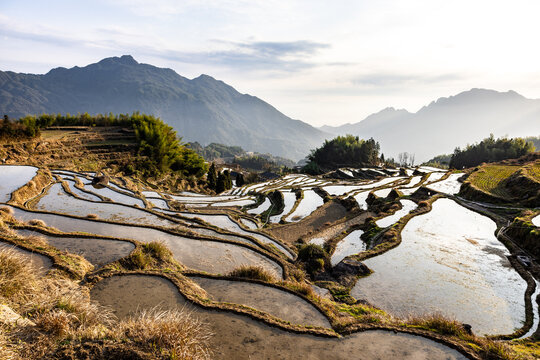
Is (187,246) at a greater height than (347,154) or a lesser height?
lesser

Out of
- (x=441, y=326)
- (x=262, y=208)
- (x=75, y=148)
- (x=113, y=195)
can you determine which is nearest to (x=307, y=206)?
(x=262, y=208)

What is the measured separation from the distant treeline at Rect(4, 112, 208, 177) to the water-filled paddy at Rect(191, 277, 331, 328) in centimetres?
3142

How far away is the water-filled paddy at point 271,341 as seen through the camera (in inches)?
177

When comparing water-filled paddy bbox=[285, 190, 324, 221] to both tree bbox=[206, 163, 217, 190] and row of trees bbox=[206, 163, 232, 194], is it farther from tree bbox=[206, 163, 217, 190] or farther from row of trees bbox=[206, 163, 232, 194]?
tree bbox=[206, 163, 217, 190]

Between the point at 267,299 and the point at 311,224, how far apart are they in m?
16.9

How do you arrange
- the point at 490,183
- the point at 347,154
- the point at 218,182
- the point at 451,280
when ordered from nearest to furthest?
1. the point at 451,280
2. the point at 490,183
3. the point at 218,182
4. the point at 347,154

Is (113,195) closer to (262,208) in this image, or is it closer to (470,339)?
(262,208)

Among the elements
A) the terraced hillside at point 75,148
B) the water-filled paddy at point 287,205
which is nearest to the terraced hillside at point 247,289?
the water-filled paddy at point 287,205

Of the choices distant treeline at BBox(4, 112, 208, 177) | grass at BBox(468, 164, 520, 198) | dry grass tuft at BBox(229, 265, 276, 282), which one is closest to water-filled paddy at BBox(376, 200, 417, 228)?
grass at BBox(468, 164, 520, 198)

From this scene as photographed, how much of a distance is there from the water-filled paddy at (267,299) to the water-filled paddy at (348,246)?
7.42 metres

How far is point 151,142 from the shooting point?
37.6 meters

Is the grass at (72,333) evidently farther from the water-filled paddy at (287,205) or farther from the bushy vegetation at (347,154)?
the bushy vegetation at (347,154)

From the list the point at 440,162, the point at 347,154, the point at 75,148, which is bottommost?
the point at 75,148

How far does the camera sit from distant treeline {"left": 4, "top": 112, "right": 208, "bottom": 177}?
3555 cm
